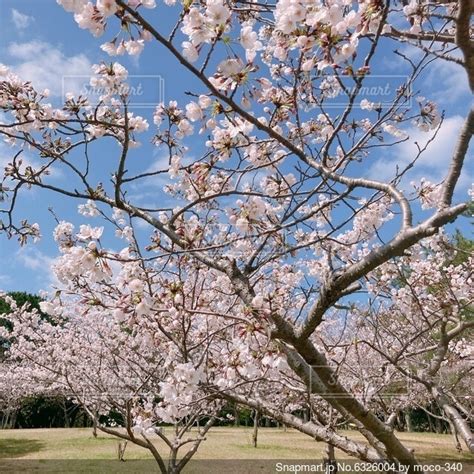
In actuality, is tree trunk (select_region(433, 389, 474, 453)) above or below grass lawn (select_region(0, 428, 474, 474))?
→ above

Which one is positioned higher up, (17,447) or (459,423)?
(459,423)

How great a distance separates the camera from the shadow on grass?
14983 mm

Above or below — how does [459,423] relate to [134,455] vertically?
above

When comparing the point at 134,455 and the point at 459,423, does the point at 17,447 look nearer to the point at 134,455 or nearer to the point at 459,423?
the point at 134,455

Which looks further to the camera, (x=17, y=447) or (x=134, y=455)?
(x=17, y=447)

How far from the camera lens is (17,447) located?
16.7 m

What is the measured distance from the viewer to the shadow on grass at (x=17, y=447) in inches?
590

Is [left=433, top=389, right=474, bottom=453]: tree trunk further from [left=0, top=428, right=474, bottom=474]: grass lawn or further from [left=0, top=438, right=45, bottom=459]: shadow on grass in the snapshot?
[left=0, top=438, right=45, bottom=459]: shadow on grass

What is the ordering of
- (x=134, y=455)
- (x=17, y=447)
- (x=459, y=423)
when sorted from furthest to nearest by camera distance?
(x=17, y=447)
(x=134, y=455)
(x=459, y=423)

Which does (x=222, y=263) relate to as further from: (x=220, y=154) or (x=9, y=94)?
(x=9, y=94)

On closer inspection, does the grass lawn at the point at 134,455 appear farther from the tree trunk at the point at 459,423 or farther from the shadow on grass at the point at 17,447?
the tree trunk at the point at 459,423

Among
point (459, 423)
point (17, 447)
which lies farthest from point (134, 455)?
point (459, 423)

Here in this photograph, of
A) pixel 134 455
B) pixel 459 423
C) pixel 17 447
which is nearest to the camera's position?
pixel 459 423

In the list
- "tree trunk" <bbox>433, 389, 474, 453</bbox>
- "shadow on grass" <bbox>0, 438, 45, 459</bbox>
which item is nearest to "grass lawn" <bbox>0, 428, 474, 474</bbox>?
"shadow on grass" <bbox>0, 438, 45, 459</bbox>
